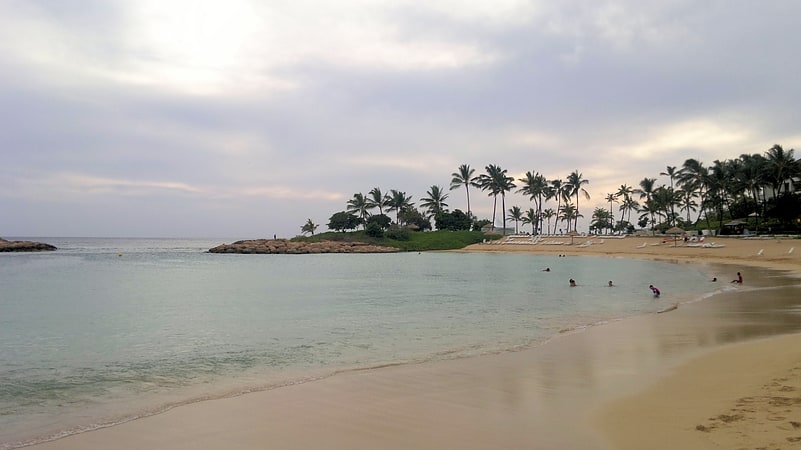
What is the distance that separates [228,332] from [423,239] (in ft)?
257

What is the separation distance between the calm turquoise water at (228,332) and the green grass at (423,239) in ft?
195

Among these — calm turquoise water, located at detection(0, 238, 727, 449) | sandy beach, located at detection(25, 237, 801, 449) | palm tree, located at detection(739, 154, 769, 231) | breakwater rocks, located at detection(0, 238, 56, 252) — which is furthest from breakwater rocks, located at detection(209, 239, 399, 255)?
sandy beach, located at detection(25, 237, 801, 449)

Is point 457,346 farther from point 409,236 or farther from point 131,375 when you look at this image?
point 409,236

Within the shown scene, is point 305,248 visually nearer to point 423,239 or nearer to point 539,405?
point 423,239

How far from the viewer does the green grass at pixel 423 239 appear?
295 feet

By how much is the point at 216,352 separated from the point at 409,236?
3216 inches

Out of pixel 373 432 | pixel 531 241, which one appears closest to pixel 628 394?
pixel 373 432

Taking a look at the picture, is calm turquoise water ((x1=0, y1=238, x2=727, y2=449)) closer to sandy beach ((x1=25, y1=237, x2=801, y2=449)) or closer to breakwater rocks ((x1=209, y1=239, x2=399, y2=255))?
sandy beach ((x1=25, y1=237, x2=801, y2=449))

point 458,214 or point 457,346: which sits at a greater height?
point 458,214

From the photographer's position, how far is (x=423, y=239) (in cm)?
9275

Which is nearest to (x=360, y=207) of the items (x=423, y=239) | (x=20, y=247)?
(x=423, y=239)

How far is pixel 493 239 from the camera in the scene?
9131 centimetres

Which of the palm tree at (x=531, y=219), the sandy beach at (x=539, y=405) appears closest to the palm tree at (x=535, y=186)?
the palm tree at (x=531, y=219)

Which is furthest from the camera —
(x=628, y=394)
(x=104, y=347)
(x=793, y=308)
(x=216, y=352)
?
(x=793, y=308)
